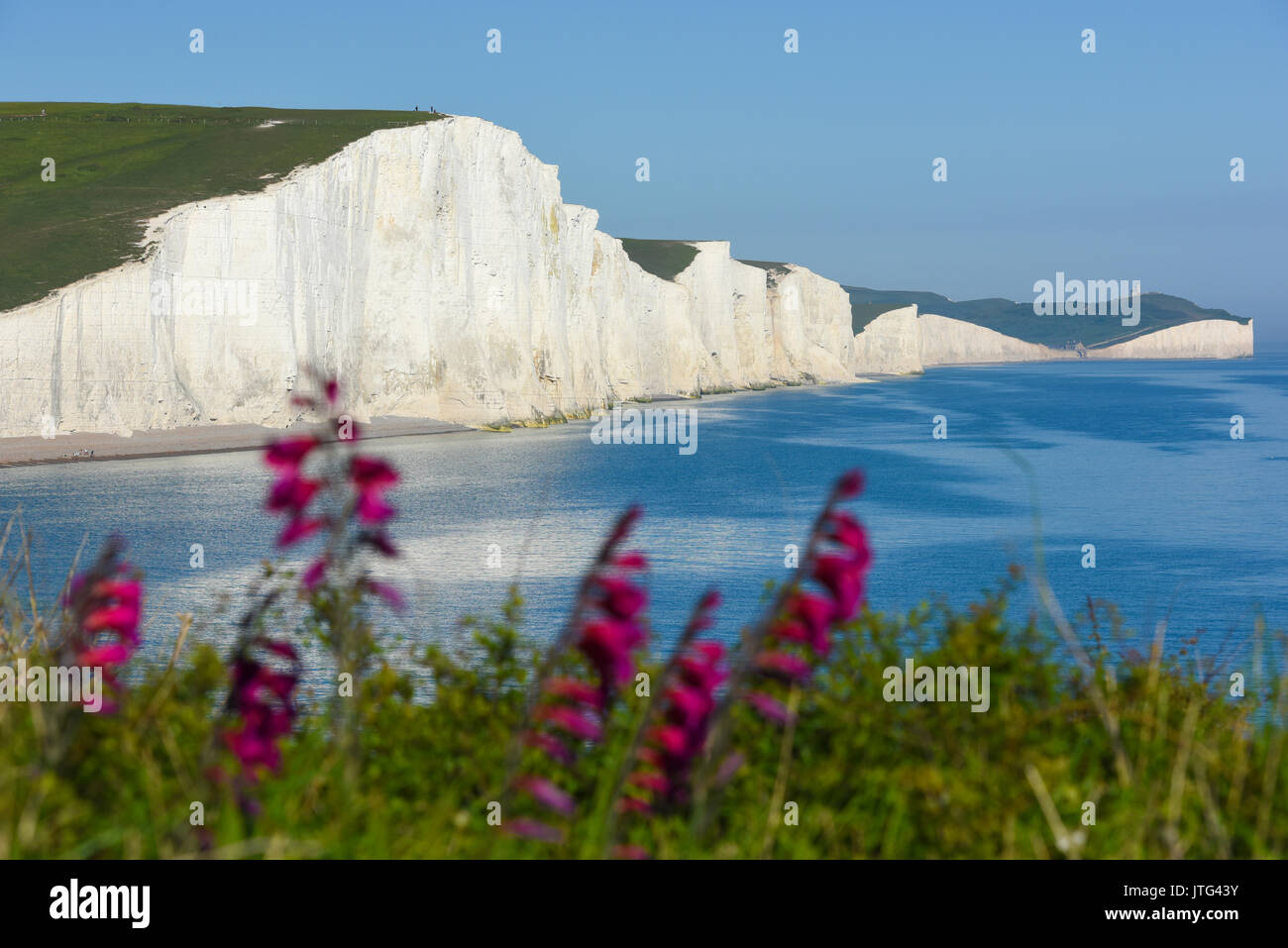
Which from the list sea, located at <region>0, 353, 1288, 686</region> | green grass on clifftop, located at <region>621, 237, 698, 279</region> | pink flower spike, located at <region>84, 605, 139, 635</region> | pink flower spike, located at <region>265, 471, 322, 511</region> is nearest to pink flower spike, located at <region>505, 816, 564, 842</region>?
pink flower spike, located at <region>265, 471, 322, 511</region>

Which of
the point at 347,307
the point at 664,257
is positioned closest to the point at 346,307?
the point at 347,307

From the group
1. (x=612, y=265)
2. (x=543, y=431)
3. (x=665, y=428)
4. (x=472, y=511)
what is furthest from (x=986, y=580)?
(x=612, y=265)

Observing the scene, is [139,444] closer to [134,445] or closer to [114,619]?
[134,445]

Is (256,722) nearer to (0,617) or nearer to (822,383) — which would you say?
(0,617)

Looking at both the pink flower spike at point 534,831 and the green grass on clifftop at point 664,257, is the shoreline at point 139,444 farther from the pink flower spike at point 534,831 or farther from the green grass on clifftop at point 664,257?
the green grass on clifftop at point 664,257

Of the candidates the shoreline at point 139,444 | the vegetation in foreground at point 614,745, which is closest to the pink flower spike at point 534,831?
the vegetation in foreground at point 614,745

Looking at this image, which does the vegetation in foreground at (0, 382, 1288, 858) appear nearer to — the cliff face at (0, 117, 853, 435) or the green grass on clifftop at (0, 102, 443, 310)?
the cliff face at (0, 117, 853, 435)
